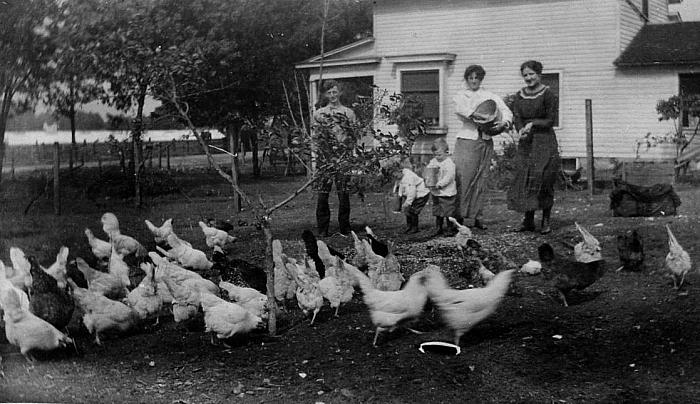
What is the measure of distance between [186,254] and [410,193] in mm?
1556

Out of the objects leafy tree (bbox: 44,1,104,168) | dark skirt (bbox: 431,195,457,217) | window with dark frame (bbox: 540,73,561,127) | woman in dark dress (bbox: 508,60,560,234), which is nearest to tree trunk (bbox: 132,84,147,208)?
leafy tree (bbox: 44,1,104,168)

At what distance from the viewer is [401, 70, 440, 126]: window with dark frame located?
411cm

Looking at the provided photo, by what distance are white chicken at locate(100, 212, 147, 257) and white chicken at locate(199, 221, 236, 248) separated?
0.50 meters

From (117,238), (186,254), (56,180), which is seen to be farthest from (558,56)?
(56,180)

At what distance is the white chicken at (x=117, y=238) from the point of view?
A: 4816 mm

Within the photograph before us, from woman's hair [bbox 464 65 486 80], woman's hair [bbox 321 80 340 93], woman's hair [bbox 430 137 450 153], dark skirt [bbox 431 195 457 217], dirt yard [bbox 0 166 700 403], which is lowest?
dirt yard [bbox 0 166 700 403]

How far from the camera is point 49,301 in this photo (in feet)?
14.6

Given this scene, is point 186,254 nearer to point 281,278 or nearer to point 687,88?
point 281,278

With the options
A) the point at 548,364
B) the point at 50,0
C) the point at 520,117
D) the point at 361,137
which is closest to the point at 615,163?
the point at 520,117

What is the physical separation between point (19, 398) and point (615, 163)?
374 centimetres

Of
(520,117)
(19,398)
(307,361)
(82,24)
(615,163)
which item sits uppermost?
(82,24)

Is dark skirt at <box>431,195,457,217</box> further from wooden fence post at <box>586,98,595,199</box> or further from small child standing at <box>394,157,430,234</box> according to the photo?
wooden fence post at <box>586,98,595,199</box>

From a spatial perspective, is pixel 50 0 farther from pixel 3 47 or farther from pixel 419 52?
pixel 419 52

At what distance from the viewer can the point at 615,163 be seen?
3941 millimetres
